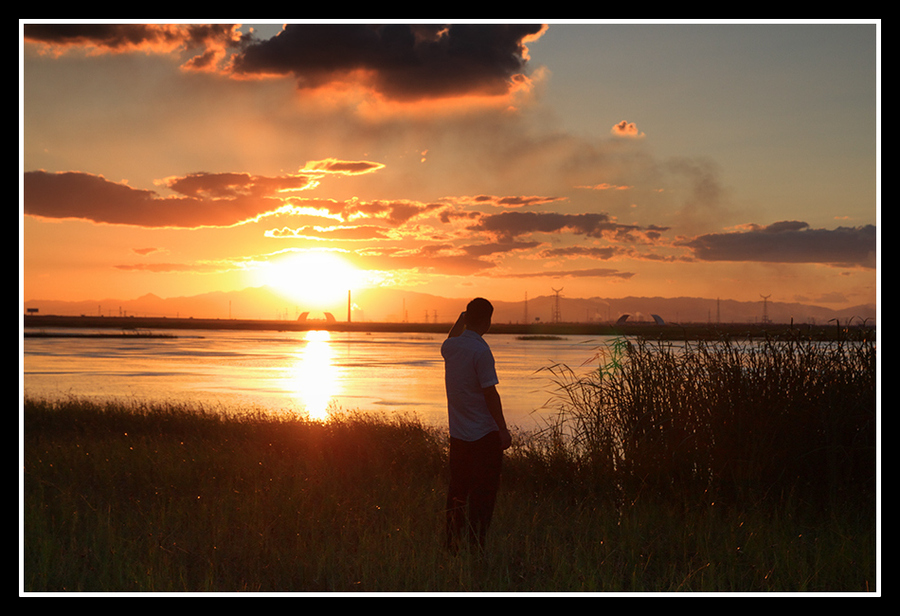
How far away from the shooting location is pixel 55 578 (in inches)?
251

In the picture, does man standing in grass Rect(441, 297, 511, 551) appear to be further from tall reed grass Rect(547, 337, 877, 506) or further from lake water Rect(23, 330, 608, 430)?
lake water Rect(23, 330, 608, 430)

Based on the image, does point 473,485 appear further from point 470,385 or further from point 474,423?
point 470,385

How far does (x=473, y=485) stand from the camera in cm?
622

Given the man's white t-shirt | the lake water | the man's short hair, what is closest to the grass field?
the man's white t-shirt

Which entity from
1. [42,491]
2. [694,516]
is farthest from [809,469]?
[42,491]

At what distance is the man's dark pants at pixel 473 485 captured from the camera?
6137 mm

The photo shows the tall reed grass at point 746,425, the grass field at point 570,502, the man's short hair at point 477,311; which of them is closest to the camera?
the man's short hair at point 477,311

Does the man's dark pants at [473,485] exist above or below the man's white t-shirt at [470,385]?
below

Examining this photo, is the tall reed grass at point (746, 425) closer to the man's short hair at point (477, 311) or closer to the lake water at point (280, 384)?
the man's short hair at point (477, 311)

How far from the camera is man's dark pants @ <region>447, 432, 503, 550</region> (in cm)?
614

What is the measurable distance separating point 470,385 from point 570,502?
4747 millimetres

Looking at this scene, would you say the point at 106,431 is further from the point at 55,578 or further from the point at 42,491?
the point at 55,578

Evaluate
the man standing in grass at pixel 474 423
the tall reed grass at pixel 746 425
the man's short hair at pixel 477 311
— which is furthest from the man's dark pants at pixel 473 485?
the tall reed grass at pixel 746 425

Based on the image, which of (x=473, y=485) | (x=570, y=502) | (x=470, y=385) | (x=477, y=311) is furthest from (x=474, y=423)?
(x=570, y=502)
